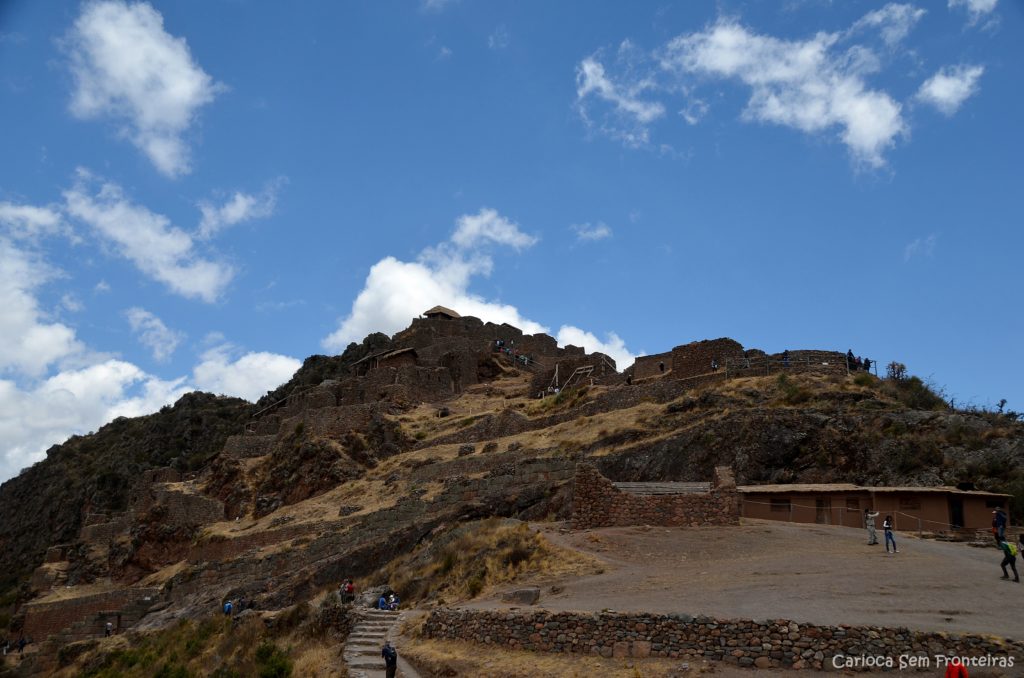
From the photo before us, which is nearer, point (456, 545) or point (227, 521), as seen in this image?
point (456, 545)

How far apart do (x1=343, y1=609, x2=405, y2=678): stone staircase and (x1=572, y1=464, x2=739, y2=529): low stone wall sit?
4904 mm

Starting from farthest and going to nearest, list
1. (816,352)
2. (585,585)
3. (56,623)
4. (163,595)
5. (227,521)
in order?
(227,521), (56,623), (163,595), (816,352), (585,585)

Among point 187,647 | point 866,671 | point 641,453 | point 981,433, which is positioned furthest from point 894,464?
point 187,647

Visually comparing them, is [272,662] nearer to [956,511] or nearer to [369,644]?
[369,644]

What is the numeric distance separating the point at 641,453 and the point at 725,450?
9.23 feet

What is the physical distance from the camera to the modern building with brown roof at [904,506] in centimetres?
2134

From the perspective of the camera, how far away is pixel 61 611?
38656 mm

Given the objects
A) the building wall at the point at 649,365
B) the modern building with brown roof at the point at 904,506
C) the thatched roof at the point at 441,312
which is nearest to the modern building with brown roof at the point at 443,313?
the thatched roof at the point at 441,312

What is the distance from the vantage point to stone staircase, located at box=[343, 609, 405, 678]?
15352 mm

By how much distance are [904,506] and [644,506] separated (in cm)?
663

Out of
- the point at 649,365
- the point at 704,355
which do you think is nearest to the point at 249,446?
the point at 649,365

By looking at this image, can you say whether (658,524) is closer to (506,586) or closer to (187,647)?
(506,586)

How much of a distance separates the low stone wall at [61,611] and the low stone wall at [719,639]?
28.2 metres

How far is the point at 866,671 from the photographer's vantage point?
1098 centimetres
